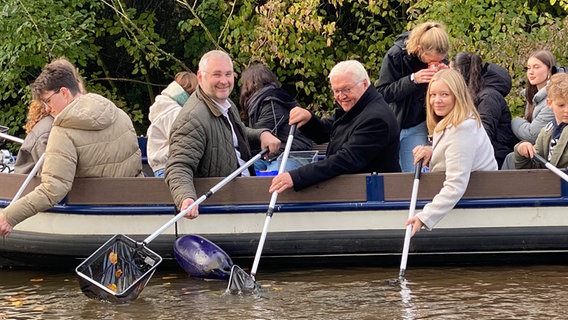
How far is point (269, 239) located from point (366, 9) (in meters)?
7.04

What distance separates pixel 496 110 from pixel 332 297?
7.51 ft

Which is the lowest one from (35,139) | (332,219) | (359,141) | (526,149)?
(332,219)

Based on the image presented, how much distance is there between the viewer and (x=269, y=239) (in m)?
8.79

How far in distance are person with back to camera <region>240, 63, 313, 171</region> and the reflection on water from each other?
64.5 inches

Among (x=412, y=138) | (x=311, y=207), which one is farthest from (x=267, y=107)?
(x=311, y=207)

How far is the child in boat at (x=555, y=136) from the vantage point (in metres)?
8.62

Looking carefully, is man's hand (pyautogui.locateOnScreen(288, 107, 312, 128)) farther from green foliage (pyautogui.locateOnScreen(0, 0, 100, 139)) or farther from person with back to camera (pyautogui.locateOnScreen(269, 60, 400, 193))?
green foliage (pyautogui.locateOnScreen(0, 0, 100, 139))

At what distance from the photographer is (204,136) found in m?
8.57

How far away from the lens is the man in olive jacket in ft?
27.8

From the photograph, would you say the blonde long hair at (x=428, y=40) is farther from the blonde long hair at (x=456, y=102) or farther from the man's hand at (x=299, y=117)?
the man's hand at (x=299, y=117)

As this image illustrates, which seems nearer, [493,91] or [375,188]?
[375,188]

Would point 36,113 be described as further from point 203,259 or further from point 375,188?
point 375,188

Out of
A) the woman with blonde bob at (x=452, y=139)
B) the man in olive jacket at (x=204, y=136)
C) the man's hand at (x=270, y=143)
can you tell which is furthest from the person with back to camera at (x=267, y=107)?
the woman with blonde bob at (x=452, y=139)

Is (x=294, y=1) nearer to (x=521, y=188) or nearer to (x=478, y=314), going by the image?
(x=521, y=188)
